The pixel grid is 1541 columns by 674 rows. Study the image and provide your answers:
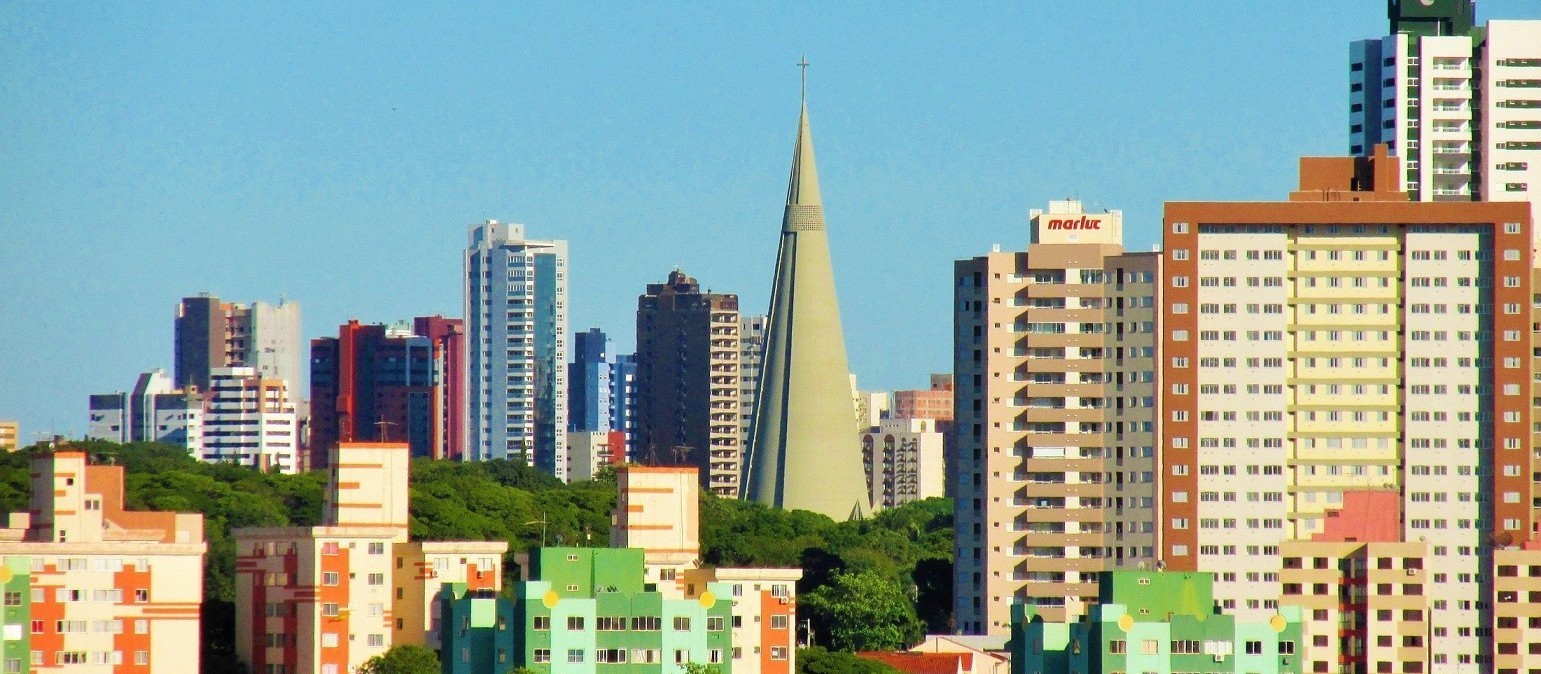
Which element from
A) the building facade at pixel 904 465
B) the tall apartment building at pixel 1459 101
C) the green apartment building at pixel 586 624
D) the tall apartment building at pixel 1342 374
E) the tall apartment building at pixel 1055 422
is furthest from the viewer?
the building facade at pixel 904 465

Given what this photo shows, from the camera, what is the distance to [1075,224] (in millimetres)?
65750

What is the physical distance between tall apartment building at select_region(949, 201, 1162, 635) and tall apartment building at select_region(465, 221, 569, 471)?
277 ft

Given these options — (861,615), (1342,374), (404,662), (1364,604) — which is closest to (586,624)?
(404,662)

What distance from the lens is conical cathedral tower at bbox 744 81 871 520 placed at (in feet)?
339

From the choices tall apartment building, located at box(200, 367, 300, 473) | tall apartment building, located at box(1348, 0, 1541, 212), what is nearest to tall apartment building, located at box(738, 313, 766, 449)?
tall apartment building, located at box(200, 367, 300, 473)

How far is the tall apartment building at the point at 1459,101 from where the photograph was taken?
81438mm

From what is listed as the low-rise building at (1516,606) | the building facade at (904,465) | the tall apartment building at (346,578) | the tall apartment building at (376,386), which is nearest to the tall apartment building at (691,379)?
the building facade at (904,465)

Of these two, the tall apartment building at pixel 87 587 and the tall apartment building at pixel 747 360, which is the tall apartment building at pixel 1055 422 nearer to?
the tall apartment building at pixel 87 587

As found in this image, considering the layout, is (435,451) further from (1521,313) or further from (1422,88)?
(1521,313)

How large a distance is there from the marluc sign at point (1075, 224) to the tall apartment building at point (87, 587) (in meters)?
22.9

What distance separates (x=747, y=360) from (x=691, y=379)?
2.66m

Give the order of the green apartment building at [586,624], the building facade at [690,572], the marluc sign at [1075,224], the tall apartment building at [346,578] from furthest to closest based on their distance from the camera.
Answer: the marluc sign at [1075,224], the building facade at [690,572], the tall apartment building at [346,578], the green apartment building at [586,624]

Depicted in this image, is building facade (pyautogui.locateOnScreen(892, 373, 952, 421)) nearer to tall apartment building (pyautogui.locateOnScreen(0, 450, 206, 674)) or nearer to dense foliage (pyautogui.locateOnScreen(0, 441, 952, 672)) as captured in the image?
dense foliage (pyautogui.locateOnScreen(0, 441, 952, 672))

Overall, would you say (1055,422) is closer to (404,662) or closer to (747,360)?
(404,662)
